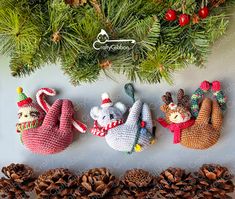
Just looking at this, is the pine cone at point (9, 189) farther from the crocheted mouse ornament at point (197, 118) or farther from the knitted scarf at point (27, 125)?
the crocheted mouse ornament at point (197, 118)

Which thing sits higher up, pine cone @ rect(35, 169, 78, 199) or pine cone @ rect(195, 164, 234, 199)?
pine cone @ rect(195, 164, 234, 199)

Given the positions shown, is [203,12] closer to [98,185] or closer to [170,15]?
[170,15]

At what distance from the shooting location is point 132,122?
0.94 meters

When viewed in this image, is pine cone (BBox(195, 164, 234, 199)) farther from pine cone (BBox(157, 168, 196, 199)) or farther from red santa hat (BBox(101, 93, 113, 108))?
red santa hat (BBox(101, 93, 113, 108))

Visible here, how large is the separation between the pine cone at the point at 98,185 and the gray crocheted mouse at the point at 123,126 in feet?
0.24

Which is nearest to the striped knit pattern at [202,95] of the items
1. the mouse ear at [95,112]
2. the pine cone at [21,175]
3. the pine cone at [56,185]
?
the mouse ear at [95,112]

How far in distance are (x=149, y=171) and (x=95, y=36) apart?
376mm

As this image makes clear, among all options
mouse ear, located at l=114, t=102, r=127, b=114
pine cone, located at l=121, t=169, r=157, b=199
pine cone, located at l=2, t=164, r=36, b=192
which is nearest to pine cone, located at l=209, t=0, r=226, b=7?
mouse ear, located at l=114, t=102, r=127, b=114

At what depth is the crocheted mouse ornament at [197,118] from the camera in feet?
3.05

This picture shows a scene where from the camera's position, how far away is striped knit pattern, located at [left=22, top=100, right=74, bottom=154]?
0.94m

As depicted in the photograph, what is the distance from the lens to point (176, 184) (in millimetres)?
926

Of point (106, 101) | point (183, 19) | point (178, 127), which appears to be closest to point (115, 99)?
point (106, 101)

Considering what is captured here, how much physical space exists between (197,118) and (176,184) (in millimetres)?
165

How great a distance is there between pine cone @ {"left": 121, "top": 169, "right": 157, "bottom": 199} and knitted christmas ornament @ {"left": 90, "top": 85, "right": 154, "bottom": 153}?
6cm
